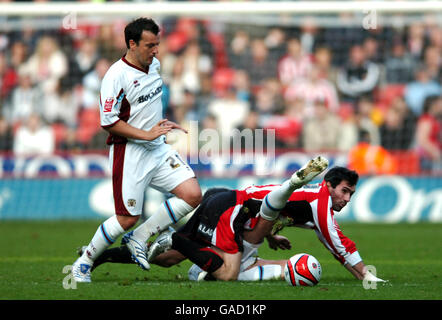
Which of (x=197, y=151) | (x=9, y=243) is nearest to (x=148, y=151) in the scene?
(x=9, y=243)

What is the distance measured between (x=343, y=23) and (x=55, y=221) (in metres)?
7.09

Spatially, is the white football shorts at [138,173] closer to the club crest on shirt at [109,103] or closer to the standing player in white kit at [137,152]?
the standing player in white kit at [137,152]

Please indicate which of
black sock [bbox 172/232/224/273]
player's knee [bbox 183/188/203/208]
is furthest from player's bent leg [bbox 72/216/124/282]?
player's knee [bbox 183/188/203/208]

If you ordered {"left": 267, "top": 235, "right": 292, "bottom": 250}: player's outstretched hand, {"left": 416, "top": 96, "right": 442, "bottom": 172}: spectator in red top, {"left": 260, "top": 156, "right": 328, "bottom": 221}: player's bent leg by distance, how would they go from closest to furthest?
{"left": 260, "top": 156, "right": 328, "bottom": 221}: player's bent leg < {"left": 267, "top": 235, "right": 292, "bottom": 250}: player's outstretched hand < {"left": 416, "top": 96, "right": 442, "bottom": 172}: spectator in red top

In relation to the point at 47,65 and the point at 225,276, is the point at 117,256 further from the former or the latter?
the point at 47,65

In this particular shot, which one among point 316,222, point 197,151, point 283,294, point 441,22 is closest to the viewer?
point 283,294

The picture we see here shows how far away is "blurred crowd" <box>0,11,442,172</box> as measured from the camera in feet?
51.1

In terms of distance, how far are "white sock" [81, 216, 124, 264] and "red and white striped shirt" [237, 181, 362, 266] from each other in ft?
4.57

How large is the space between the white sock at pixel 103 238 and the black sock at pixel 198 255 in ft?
1.80

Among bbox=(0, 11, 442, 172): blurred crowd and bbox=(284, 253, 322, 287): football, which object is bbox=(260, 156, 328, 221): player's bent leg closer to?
bbox=(284, 253, 322, 287): football

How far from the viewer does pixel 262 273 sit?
748 centimetres

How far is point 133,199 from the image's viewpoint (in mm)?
7102

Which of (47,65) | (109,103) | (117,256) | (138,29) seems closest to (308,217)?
(117,256)
